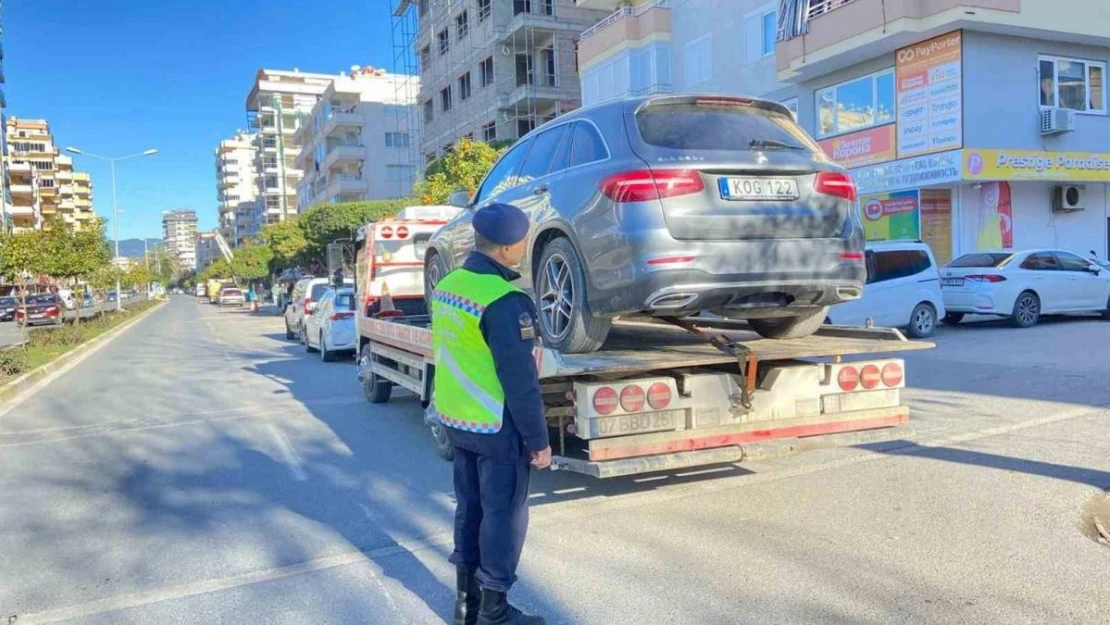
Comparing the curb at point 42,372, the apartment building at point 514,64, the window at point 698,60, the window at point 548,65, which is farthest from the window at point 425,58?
the curb at point 42,372

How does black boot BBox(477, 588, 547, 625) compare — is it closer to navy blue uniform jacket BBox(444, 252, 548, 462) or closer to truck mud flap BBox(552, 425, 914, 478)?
navy blue uniform jacket BBox(444, 252, 548, 462)

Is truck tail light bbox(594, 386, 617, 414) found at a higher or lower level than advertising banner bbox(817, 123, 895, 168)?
lower

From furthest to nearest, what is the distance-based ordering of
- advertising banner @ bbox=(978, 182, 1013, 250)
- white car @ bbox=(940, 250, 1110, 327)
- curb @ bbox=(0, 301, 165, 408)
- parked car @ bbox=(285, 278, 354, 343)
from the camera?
advertising banner @ bbox=(978, 182, 1013, 250) → parked car @ bbox=(285, 278, 354, 343) → white car @ bbox=(940, 250, 1110, 327) → curb @ bbox=(0, 301, 165, 408)

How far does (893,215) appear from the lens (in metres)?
21.7

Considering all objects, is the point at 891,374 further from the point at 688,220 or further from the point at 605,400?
the point at 605,400

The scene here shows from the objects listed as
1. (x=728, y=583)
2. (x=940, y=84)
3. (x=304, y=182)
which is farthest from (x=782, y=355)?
(x=304, y=182)

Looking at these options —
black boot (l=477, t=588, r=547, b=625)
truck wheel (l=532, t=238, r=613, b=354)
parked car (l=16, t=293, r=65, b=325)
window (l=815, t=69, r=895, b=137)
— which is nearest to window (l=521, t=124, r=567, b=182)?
truck wheel (l=532, t=238, r=613, b=354)

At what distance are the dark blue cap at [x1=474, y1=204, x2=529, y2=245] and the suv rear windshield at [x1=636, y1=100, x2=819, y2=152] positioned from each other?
1.94 metres

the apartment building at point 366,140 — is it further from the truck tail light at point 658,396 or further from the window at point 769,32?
the truck tail light at point 658,396

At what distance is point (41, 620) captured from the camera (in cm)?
411

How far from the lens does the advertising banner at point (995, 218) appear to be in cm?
2038

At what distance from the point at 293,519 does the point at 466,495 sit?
8.18 feet

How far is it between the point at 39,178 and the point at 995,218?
373 feet

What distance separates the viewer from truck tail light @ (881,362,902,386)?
224 inches
